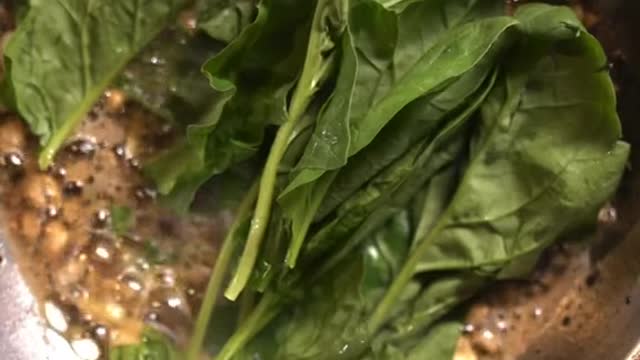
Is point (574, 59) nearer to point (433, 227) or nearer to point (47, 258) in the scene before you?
point (433, 227)

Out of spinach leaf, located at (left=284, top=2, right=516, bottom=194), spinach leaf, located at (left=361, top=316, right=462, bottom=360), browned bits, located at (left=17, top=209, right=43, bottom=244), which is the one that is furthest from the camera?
browned bits, located at (left=17, top=209, right=43, bottom=244)

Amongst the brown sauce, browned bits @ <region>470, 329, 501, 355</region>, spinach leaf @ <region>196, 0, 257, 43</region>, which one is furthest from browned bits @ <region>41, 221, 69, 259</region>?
browned bits @ <region>470, 329, 501, 355</region>

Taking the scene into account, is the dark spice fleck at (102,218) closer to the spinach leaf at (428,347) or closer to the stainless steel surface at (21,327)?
the stainless steel surface at (21,327)

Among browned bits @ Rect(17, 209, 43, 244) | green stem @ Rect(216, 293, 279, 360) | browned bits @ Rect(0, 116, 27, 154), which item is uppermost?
browned bits @ Rect(0, 116, 27, 154)

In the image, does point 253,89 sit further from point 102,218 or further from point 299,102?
point 102,218

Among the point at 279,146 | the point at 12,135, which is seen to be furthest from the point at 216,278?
the point at 12,135

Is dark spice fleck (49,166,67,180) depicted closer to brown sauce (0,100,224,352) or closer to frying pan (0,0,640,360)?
brown sauce (0,100,224,352)

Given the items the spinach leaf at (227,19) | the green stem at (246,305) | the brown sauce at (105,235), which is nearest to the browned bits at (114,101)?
the brown sauce at (105,235)

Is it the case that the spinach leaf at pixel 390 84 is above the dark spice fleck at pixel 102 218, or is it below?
above
